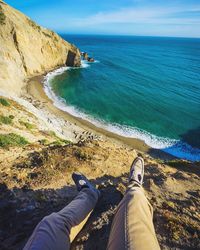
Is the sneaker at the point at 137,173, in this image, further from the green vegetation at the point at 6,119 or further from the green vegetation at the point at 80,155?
the green vegetation at the point at 6,119

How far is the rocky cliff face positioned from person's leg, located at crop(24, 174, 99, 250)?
93.4 feet

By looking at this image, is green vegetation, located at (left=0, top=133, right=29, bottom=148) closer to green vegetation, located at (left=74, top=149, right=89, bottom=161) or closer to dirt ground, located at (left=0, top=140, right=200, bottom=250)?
dirt ground, located at (left=0, top=140, right=200, bottom=250)

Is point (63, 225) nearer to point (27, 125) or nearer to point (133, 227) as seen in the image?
point (133, 227)

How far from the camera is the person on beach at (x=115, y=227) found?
3.31m

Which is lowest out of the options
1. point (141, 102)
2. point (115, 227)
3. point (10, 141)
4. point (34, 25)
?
point (141, 102)

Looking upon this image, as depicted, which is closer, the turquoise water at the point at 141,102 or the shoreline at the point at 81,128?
the shoreline at the point at 81,128

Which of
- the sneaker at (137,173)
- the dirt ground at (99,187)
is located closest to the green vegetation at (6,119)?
the dirt ground at (99,187)

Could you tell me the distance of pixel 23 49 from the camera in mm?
40688

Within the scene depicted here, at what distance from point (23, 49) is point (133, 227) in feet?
139

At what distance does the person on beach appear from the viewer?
10.9 feet

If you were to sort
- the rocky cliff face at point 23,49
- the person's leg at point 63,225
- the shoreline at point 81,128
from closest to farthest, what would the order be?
1. the person's leg at point 63,225
2. the shoreline at point 81,128
3. the rocky cliff face at point 23,49

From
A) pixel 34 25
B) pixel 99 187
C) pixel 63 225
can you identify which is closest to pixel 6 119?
pixel 99 187

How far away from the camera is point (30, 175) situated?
7996 millimetres

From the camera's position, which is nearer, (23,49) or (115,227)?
(115,227)
